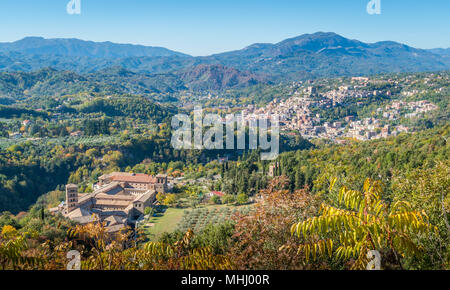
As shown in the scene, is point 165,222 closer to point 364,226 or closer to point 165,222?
point 165,222

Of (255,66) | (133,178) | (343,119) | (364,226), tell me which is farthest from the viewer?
(255,66)

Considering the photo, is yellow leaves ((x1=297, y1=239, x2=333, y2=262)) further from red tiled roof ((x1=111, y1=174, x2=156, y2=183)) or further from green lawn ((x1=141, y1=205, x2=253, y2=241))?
red tiled roof ((x1=111, y1=174, x2=156, y2=183))

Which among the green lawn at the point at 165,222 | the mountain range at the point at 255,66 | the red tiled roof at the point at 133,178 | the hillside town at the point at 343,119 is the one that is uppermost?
the mountain range at the point at 255,66

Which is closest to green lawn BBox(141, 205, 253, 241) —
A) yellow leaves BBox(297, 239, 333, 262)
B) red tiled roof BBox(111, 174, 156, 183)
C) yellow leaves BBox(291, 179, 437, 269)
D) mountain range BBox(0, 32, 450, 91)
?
red tiled roof BBox(111, 174, 156, 183)

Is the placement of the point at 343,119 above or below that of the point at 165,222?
above

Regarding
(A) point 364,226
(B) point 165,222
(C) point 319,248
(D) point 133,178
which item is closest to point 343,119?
(D) point 133,178

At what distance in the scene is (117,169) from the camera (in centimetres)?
3288

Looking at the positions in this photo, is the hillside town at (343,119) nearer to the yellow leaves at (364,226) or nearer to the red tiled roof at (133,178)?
the red tiled roof at (133,178)

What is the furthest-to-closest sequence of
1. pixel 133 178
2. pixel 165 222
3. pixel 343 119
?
pixel 343 119 → pixel 133 178 → pixel 165 222

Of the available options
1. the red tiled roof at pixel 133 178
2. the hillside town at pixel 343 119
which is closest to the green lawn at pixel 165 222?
the red tiled roof at pixel 133 178

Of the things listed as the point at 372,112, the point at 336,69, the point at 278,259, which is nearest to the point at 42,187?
the point at 278,259

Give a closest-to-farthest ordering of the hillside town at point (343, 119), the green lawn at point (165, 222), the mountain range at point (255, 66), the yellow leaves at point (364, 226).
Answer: the yellow leaves at point (364, 226), the green lawn at point (165, 222), the hillside town at point (343, 119), the mountain range at point (255, 66)

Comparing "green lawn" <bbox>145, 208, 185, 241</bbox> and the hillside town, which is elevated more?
the hillside town

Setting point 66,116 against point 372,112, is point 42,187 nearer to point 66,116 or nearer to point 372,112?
point 66,116
